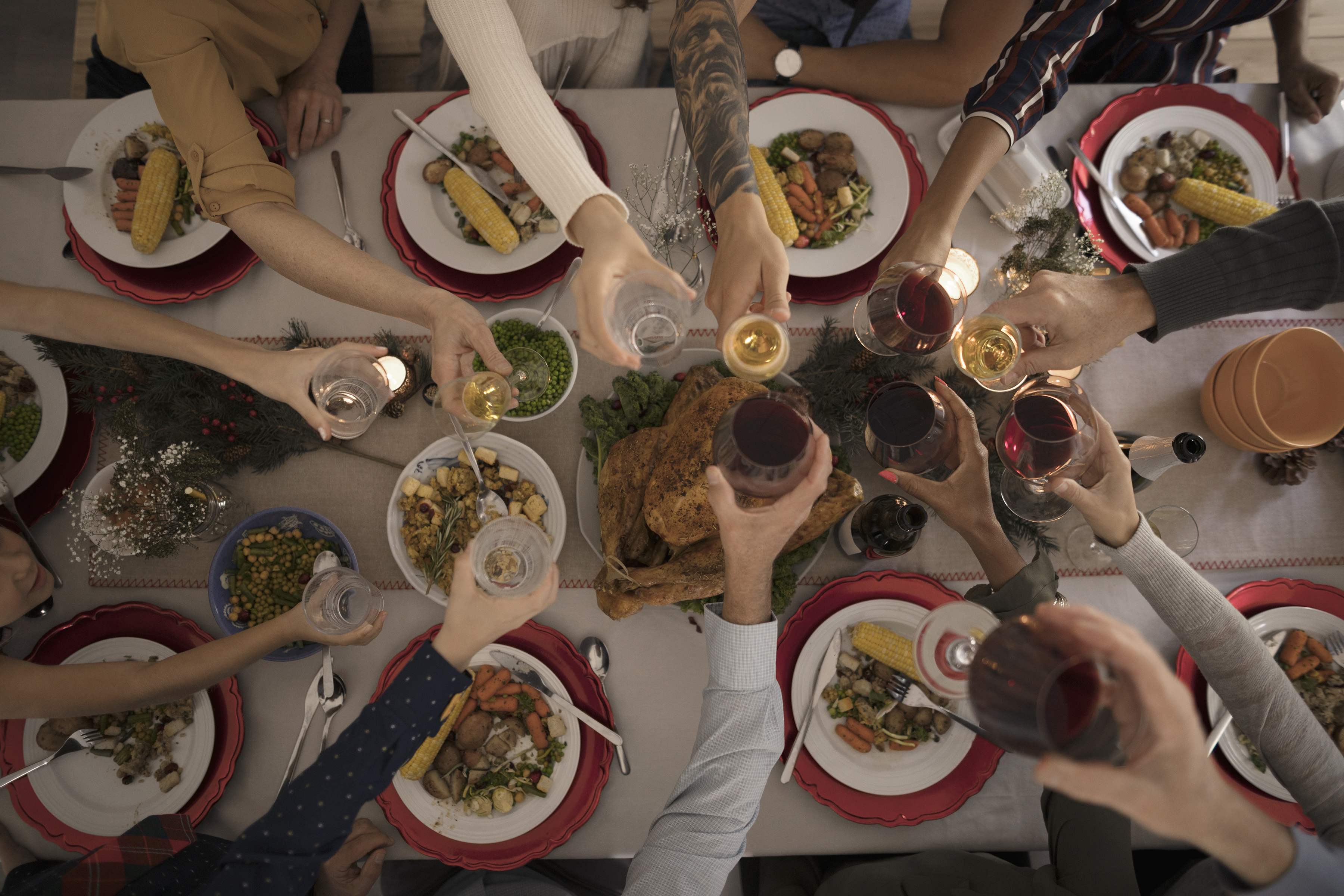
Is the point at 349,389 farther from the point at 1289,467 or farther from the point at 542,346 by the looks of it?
the point at 1289,467

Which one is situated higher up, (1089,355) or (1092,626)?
(1089,355)

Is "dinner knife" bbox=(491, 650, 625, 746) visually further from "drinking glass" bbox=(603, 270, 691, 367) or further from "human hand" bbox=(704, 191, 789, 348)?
"human hand" bbox=(704, 191, 789, 348)

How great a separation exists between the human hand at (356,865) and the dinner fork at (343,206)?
1.69m

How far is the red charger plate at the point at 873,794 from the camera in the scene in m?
1.69

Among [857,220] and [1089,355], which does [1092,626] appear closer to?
[1089,355]

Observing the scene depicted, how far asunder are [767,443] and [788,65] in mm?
1468

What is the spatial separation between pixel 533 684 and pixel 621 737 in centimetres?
29

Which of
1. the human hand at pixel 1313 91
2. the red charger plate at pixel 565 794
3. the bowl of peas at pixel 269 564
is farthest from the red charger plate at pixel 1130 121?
the bowl of peas at pixel 269 564

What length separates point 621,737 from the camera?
1752 mm

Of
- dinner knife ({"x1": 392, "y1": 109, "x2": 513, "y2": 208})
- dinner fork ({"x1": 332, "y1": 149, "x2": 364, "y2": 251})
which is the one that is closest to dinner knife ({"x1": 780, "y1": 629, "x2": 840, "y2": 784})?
dinner knife ({"x1": 392, "y1": 109, "x2": 513, "y2": 208})

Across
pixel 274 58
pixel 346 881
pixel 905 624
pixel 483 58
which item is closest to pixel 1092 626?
pixel 905 624

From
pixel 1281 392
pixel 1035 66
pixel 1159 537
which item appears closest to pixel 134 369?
pixel 1035 66

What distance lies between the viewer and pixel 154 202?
184 centimetres

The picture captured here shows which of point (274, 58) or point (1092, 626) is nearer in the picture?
point (1092, 626)
